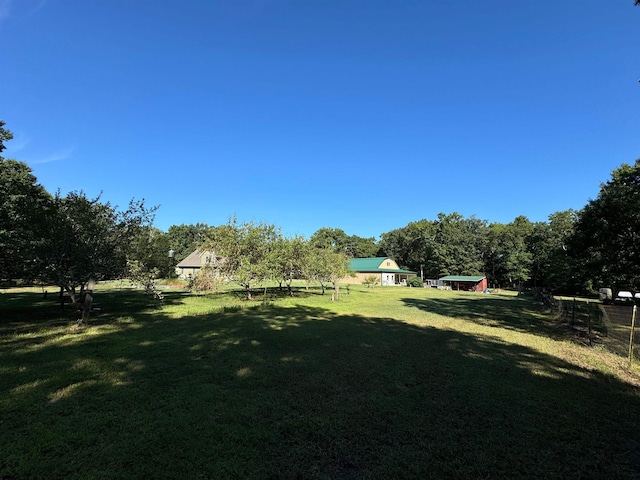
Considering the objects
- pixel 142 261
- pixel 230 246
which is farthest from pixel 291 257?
pixel 142 261

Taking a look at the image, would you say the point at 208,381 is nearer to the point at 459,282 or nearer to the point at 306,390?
the point at 306,390

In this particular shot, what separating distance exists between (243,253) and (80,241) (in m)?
12.5

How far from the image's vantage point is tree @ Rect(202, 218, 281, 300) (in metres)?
23.0

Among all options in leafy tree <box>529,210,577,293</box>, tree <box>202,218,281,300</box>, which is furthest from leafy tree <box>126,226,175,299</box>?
leafy tree <box>529,210,577,293</box>

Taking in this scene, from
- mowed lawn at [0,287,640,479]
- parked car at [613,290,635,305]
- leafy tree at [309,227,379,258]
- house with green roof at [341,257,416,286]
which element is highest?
leafy tree at [309,227,379,258]

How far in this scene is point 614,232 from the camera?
40.9 ft

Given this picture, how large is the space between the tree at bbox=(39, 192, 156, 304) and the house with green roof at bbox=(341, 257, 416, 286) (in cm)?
4764

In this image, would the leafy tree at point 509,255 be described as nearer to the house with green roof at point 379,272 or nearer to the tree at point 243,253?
the house with green roof at point 379,272

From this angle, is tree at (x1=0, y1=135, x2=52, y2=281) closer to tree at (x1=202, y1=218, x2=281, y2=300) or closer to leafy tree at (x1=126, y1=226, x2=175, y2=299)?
leafy tree at (x1=126, y1=226, x2=175, y2=299)

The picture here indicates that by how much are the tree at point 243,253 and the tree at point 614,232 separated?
18062mm

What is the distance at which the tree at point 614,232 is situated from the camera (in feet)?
39.1

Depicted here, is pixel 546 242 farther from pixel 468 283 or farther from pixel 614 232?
pixel 614 232

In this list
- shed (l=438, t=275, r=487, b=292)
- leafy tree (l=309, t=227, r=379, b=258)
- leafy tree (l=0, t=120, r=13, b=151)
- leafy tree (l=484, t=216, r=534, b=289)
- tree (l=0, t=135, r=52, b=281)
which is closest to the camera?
tree (l=0, t=135, r=52, b=281)

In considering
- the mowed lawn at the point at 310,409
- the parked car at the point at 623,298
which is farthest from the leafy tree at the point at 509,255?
the mowed lawn at the point at 310,409
